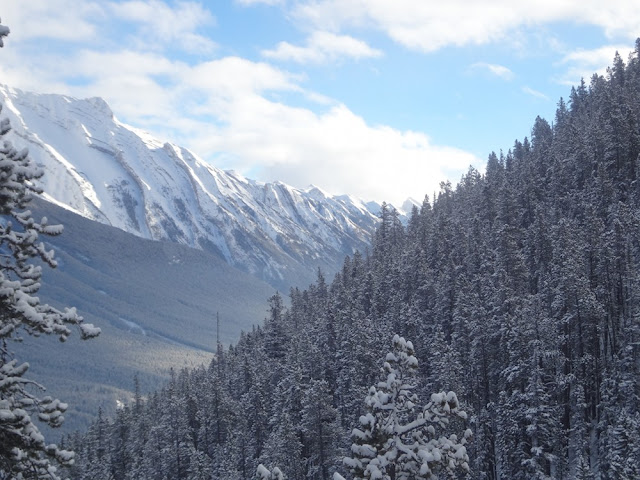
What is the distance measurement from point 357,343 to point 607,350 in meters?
25.9

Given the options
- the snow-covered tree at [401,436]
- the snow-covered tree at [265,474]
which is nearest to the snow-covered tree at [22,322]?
the snow-covered tree at [265,474]

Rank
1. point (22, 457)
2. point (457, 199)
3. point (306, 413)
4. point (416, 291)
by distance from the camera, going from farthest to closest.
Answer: point (457, 199)
point (416, 291)
point (306, 413)
point (22, 457)

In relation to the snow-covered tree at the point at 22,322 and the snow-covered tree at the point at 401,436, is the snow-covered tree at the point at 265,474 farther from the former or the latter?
the snow-covered tree at the point at 22,322

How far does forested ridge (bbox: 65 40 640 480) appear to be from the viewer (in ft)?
161

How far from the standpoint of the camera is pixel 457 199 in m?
122

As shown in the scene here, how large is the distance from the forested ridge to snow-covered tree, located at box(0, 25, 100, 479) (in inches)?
811

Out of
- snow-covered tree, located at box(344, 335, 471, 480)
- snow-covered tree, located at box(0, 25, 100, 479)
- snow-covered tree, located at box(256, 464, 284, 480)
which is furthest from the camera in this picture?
snow-covered tree, located at box(256, 464, 284, 480)

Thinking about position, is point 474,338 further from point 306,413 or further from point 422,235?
point 422,235

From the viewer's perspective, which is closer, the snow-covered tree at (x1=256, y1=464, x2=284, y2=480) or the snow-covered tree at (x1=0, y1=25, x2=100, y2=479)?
the snow-covered tree at (x1=0, y1=25, x2=100, y2=479)

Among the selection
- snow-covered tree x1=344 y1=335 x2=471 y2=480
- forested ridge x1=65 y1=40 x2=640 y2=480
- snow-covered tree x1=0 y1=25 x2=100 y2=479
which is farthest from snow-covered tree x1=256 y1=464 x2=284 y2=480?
forested ridge x1=65 y1=40 x2=640 y2=480

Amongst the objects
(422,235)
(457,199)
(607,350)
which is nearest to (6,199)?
(607,350)

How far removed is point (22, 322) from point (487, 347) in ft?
168

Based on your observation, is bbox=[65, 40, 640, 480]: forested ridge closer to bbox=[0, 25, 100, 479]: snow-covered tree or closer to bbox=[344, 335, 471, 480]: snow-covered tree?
bbox=[344, 335, 471, 480]: snow-covered tree

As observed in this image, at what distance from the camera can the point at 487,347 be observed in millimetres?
57406
